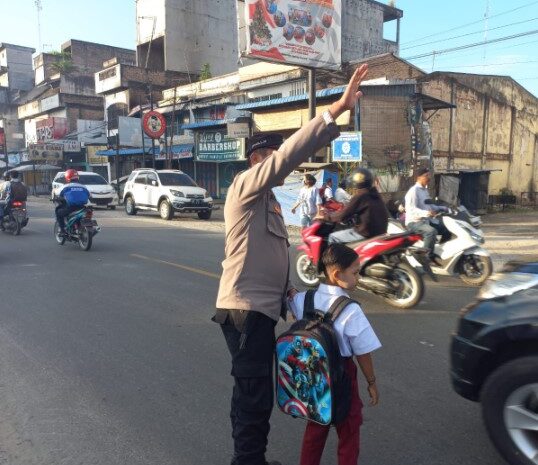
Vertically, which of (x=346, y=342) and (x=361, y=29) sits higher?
(x=361, y=29)

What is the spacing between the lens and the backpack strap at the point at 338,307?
220 cm

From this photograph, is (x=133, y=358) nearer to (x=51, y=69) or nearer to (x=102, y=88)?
(x=102, y=88)

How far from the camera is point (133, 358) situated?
427 cm

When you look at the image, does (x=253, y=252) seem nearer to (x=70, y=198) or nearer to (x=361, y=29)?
(x=70, y=198)

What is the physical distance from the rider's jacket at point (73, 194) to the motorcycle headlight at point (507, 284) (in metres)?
9.06

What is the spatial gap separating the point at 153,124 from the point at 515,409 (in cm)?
2449

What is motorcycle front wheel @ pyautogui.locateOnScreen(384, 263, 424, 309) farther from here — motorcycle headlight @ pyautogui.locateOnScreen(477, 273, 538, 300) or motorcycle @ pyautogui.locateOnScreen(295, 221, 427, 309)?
motorcycle headlight @ pyautogui.locateOnScreen(477, 273, 538, 300)

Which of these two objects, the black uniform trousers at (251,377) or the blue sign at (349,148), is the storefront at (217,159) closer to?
the blue sign at (349,148)

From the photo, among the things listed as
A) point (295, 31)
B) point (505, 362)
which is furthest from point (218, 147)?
point (505, 362)

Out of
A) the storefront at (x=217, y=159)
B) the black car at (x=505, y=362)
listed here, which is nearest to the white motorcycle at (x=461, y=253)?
the black car at (x=505, y=362)

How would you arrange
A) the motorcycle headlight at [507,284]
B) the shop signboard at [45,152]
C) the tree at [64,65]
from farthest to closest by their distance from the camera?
the tree at [64,65]
the shop signboard at [45,152]
the motorcycle headlight at [507,284]

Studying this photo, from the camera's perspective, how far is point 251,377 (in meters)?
2.35

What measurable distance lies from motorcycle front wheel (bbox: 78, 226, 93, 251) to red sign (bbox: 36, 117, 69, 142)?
3865 centimetres

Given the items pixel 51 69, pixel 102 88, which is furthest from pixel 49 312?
pixel 51 69
